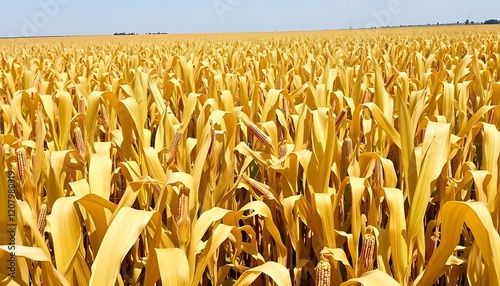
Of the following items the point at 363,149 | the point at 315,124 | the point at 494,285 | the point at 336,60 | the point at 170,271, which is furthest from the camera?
the point at 336,60

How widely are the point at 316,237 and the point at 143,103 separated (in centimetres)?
106

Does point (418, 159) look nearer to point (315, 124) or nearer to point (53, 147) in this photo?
point (315, 124)

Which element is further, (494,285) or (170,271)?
(494,285)

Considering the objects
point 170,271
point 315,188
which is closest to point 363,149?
point 315,188

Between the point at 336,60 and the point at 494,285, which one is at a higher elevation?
the point at 336,60

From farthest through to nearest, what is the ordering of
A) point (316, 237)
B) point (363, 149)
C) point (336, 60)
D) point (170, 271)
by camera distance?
point (336, 60)
point (363, 149)
point (316, 237)
point (170, 271)

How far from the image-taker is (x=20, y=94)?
2.27 m

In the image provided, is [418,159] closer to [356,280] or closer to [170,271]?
[356,280]

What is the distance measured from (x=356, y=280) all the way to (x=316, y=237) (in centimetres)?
46

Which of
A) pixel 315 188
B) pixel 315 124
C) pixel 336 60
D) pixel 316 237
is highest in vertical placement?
pixel 336 60

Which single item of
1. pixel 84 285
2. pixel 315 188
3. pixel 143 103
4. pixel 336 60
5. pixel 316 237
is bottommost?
pixel 84 285

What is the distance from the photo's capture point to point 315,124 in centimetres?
151

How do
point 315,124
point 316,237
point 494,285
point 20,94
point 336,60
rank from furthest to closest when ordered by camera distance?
point 336,60, point 20,94, point 315,124, point 316,237, point 494,285

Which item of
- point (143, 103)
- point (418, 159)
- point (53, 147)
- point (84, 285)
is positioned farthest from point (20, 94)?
point (418, 159)
